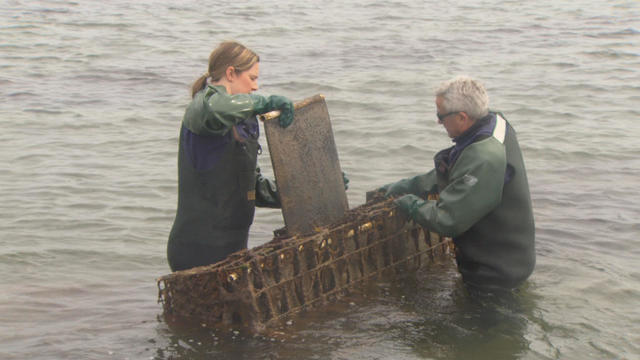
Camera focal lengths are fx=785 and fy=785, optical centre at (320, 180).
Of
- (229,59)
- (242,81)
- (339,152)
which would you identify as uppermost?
(229,59)

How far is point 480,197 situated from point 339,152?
5800 millimetres

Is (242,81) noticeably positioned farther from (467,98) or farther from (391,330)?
(391,330)

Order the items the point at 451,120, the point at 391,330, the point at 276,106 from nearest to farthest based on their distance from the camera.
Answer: the point at 276,106 < the point at 451,120 < the point at 391,330

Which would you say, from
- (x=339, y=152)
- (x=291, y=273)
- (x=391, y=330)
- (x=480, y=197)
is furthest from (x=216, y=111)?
(x=339, y=152)

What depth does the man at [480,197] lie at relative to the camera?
15.9ft

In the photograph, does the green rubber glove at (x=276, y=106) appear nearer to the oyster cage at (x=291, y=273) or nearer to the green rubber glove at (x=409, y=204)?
the oyster cage at (x=291, y=273)

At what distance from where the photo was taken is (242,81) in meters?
4.80

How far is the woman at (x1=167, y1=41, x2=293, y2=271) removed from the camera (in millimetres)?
4574

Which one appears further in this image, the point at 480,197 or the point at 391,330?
the point at 391,330

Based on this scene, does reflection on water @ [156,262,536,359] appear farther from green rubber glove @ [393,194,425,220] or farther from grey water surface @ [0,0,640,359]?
green rubber glove @ [393,194,425,220]

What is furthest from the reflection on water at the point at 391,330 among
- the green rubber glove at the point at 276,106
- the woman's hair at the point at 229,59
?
the woman's hair at the point at 229,59

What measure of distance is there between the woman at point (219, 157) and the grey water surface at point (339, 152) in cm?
60

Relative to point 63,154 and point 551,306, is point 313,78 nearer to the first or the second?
point 63,154

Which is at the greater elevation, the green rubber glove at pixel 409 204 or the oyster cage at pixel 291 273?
the green rubber glove at pixel 409 204
